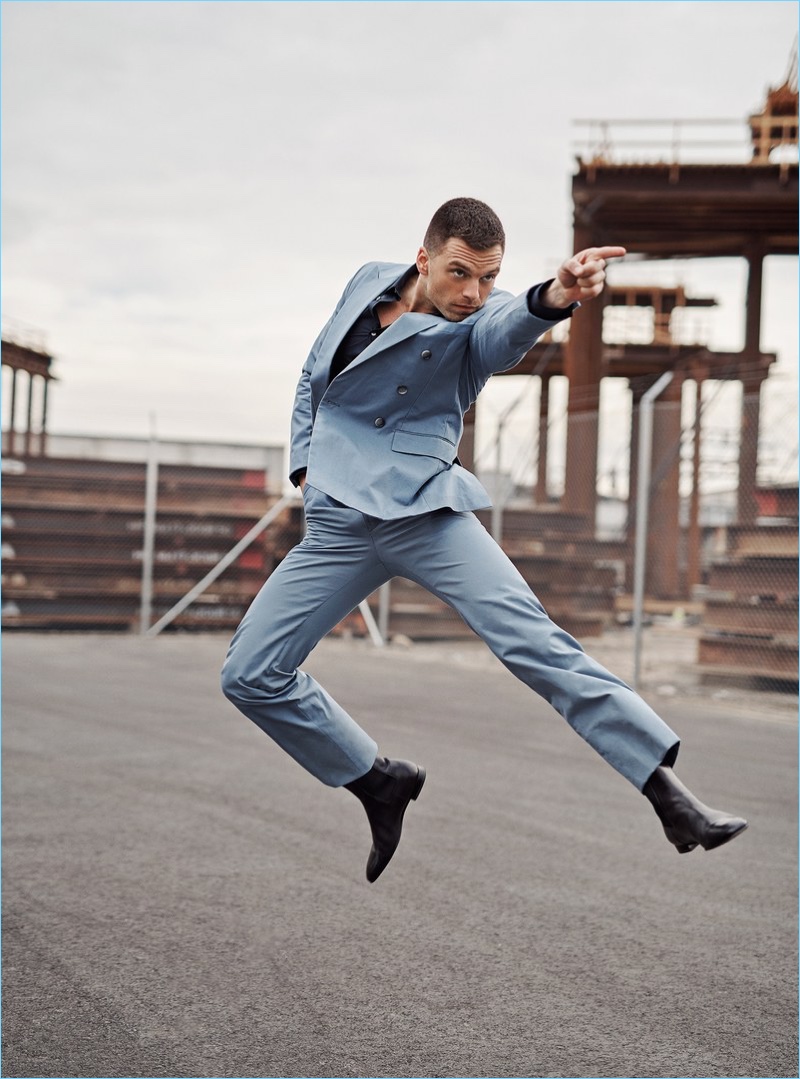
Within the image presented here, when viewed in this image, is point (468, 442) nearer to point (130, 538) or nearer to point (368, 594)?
point (130, 538)

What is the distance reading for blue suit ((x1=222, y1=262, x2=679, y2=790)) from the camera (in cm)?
320

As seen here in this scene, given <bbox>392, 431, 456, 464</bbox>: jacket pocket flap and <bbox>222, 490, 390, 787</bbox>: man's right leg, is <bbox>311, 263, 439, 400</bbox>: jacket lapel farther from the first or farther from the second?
<bbox>222, 490, 390, 787</bbox>: man's right leg

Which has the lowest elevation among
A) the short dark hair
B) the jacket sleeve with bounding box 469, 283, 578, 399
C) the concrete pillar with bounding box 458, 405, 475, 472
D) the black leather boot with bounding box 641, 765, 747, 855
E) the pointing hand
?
the black leather boot with bounding box 641, 765, 747, 855

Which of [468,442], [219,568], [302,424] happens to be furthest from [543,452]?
[302,424]

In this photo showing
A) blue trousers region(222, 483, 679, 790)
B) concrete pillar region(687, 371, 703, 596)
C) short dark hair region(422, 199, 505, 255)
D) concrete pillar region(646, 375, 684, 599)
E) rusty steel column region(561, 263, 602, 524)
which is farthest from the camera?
concrete pillar region(646, 375, 684, 599)

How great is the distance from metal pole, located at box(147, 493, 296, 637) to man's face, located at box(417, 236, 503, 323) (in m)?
14.5

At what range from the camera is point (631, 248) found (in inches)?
838

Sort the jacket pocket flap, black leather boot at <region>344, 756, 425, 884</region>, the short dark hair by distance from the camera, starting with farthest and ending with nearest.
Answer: black leather boot at <region>344, 756, 425, 884</region>, the jacket pocket flap, the short dark hair

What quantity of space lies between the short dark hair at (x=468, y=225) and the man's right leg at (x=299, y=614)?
0.88m

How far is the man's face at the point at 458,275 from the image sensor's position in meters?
2.95

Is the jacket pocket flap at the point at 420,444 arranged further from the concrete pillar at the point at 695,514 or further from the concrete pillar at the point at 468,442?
the concrete pillar at the point at 695,514

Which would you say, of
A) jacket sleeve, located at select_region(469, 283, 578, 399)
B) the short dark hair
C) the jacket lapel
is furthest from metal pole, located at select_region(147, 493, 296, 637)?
the short dark hair

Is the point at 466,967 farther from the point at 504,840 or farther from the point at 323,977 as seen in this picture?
the point at 504,840

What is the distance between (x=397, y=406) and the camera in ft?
10.9
